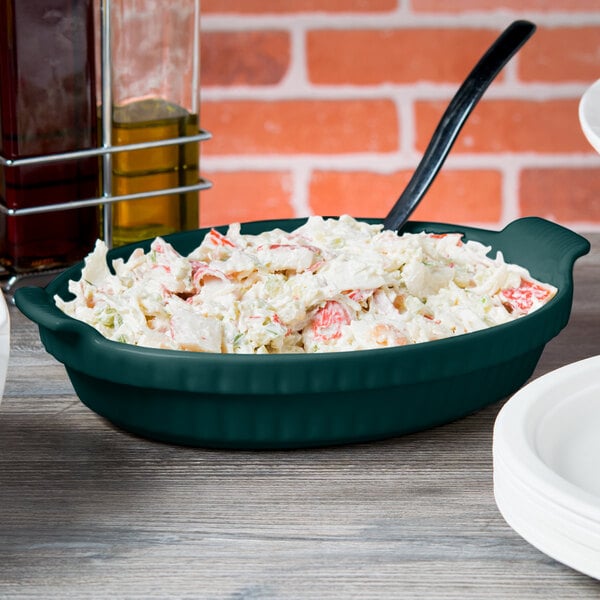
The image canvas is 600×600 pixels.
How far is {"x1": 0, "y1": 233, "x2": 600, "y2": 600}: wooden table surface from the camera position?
1.90 ft

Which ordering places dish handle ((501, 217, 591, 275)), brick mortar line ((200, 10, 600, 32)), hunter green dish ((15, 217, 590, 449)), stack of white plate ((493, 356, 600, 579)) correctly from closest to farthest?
1. stack of white plate ((493, 356, 600, 579))
2. hunter green dish ((15, 217, 590, 449))
3. dish handle ((501, 217, 591, 275))
4. brick mortar line ((200, 10, 600, 32))

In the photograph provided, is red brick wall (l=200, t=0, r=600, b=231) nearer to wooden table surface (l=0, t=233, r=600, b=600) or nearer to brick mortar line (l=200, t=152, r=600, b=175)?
brick mortar line (l=200, t=152, r=600, b=175)

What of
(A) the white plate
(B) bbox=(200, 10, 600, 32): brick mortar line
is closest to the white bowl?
(A) the white plate

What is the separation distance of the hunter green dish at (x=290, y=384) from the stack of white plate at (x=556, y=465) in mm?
80

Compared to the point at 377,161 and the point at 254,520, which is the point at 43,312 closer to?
the point at 254,520

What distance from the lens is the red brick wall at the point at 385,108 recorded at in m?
1.71

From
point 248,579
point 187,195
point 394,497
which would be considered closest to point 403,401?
point 394,497

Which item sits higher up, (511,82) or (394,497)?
(511,82)

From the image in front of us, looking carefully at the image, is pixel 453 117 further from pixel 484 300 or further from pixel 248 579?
pixel 248 579

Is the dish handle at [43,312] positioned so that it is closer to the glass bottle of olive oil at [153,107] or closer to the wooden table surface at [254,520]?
the wooden table surface at [254,520]

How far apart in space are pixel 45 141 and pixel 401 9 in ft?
2.67

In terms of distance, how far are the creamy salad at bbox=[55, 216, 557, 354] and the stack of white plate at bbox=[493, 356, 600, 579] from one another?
118 mm

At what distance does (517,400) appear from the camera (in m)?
0.60

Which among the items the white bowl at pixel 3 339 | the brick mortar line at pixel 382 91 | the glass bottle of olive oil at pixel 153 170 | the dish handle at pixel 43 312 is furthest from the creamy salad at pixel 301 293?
the brick mortar line at pixel 382 91
